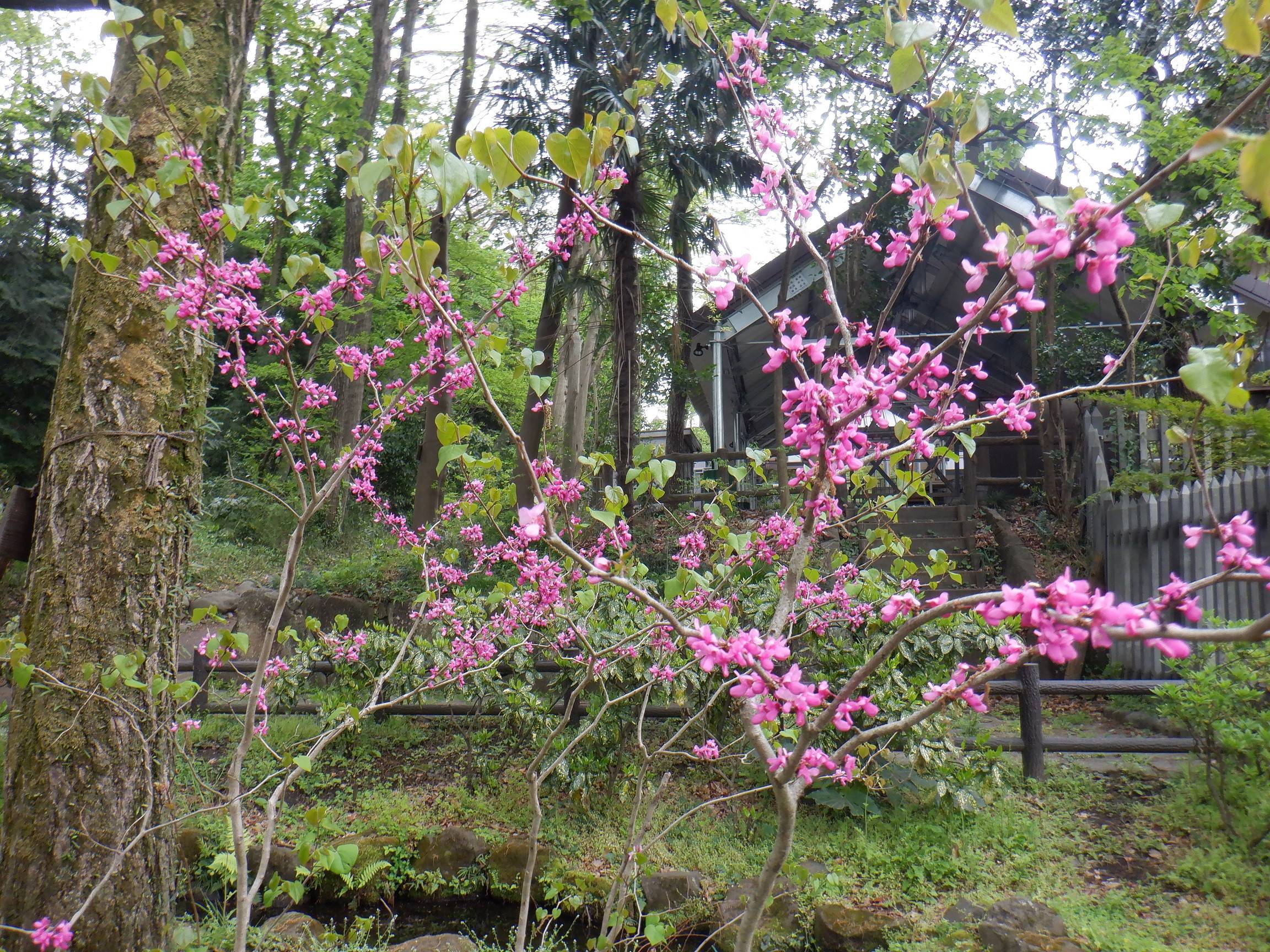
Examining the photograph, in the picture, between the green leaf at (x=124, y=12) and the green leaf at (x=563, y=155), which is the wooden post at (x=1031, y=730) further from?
the green leaf at (x=124, y=12)

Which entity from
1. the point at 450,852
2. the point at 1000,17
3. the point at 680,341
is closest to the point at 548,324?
the point at 680,341

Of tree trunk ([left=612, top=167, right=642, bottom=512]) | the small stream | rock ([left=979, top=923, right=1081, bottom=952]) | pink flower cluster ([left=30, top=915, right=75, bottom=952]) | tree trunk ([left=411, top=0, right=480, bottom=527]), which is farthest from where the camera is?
tree trunk ([left=612, top=167, right=642, bottom=512])

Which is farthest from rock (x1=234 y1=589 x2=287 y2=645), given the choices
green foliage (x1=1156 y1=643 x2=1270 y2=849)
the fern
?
green foliage (x1=1156 y1=643 x2=1270 y2=849)

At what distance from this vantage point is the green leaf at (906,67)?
1082 millimetres

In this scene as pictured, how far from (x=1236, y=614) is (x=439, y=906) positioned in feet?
18.0

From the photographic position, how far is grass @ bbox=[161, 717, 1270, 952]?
348 centimetres

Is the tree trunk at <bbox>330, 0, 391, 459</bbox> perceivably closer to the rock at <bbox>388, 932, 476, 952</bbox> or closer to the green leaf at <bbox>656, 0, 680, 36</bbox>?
the rock at <bbox>388, 932, 476, 952</bbox>

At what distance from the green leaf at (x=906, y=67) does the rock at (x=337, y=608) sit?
326 inches

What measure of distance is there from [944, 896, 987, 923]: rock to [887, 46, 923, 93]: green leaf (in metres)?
3.55

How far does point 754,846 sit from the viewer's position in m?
4.41

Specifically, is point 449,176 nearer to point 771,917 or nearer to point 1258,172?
point 1258,172

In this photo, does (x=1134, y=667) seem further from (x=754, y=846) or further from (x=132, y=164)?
(x=132, y=164)

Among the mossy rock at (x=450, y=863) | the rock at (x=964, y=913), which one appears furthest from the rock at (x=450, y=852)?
the rock at (x=964, y=913)

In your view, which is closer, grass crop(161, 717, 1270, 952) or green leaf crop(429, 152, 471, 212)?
green leaf crop(429, 152, 471, 212)
